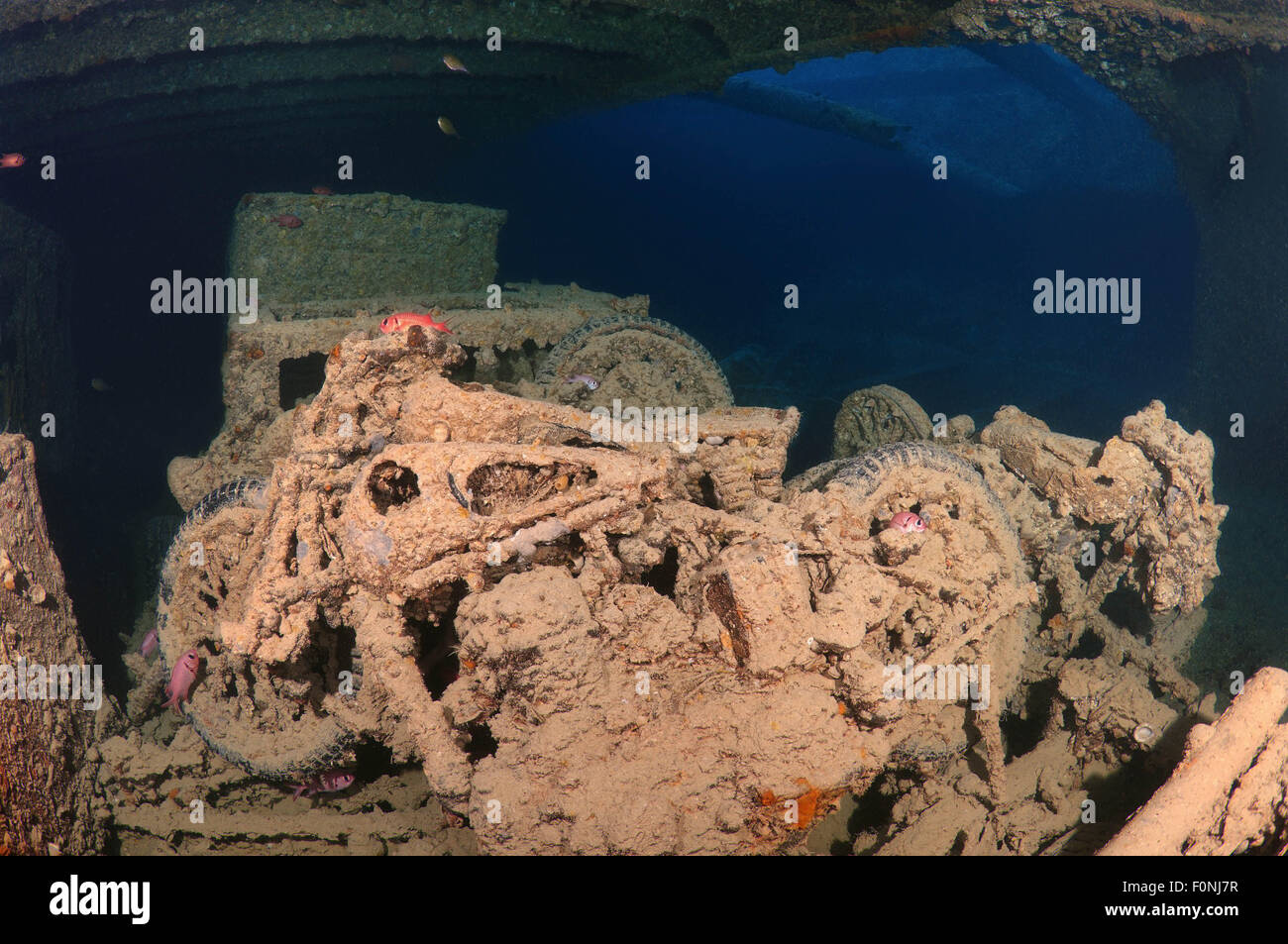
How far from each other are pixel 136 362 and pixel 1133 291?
87.8ft

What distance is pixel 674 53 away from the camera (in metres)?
8.16

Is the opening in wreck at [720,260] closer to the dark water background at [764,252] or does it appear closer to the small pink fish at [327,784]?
the dark water background at [764,252]

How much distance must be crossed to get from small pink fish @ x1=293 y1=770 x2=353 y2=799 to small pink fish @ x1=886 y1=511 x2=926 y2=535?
12.1 feet

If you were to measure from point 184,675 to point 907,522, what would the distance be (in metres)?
4.68

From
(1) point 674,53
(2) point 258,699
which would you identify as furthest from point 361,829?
(1) point 674,53

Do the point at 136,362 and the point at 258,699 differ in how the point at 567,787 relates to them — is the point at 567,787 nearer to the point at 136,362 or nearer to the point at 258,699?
the point at 258,699
